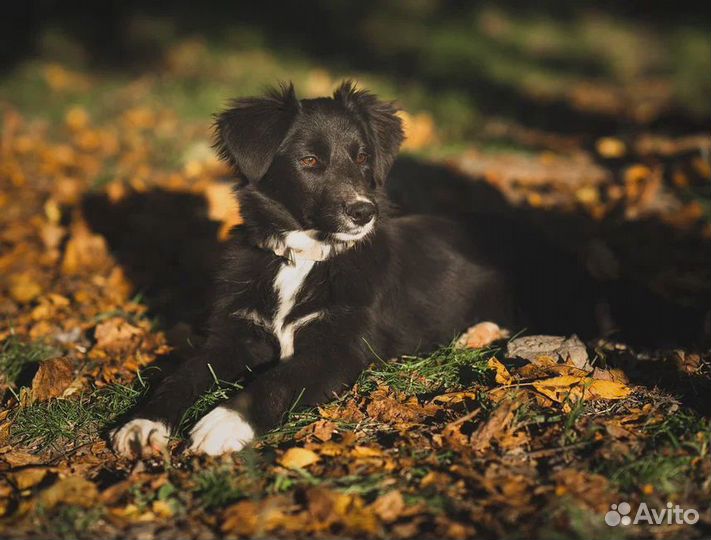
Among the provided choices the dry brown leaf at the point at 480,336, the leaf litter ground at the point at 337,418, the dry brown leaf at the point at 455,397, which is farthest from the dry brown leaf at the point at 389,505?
the dry brown leaf at the point at 480,336

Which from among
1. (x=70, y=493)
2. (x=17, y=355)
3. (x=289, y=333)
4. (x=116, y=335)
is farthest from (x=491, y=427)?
(x=17, y=355)

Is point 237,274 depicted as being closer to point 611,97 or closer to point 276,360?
point 276,360

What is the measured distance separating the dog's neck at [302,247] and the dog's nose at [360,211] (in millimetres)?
332

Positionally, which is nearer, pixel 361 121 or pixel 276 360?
pixel 276 360

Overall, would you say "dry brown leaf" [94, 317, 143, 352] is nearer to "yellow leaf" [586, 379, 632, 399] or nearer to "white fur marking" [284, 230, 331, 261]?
"white fur marking" [284, 230, 331, 261]

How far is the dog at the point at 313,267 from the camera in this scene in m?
4.05

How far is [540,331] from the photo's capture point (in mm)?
5023

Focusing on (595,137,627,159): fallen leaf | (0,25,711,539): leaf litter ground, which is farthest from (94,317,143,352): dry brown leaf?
(595,137,627,159): fallen leaf

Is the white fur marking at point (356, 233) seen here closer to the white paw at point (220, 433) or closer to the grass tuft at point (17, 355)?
the white paw at point (220, 433)

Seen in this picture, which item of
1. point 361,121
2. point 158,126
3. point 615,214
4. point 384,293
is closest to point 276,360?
point 384,293

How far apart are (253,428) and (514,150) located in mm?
5782

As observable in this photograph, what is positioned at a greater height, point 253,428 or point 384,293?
point 384,293

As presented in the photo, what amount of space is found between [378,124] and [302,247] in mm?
978

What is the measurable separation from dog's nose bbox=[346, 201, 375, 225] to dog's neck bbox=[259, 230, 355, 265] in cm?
33
